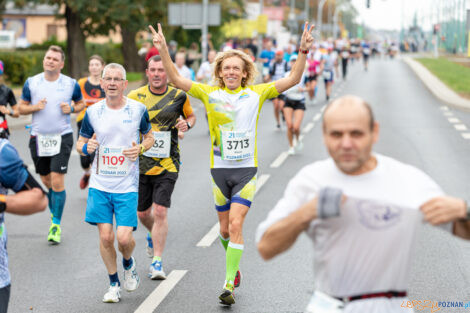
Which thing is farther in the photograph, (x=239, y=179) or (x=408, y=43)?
(x=408, y=43)

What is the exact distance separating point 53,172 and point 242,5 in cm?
4487

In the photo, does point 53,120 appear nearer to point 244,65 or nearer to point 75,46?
point 244,65

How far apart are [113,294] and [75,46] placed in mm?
29049

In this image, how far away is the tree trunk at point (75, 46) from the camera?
34.3 m

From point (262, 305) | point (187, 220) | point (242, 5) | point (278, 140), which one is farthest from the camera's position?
point (242, 5)

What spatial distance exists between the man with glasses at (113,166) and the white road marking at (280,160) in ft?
23.5

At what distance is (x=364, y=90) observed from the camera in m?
32.9

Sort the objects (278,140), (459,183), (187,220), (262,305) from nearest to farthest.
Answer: (262,305) → (187,220) → (459,183) → (278,140)

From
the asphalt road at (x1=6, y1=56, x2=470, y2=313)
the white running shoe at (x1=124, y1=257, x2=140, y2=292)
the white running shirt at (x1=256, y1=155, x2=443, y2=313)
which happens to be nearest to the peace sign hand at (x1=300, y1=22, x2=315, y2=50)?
the asphalt road at (x1=6, y1=56, x2=470, y2=313)

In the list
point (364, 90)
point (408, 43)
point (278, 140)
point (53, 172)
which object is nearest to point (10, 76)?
point (364, 90)

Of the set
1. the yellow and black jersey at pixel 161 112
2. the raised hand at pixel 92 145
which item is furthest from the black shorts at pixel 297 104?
the raised hand at pixel 92 145

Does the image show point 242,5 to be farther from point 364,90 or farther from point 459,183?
point 459,183

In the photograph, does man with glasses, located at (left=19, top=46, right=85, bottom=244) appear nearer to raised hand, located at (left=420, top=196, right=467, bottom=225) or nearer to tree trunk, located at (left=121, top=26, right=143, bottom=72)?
raised hand, located at (left=420, top=196, right=467, bottom=225)

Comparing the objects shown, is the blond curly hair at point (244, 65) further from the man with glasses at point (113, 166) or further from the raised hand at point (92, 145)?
the raised hand at point (92, 145)
